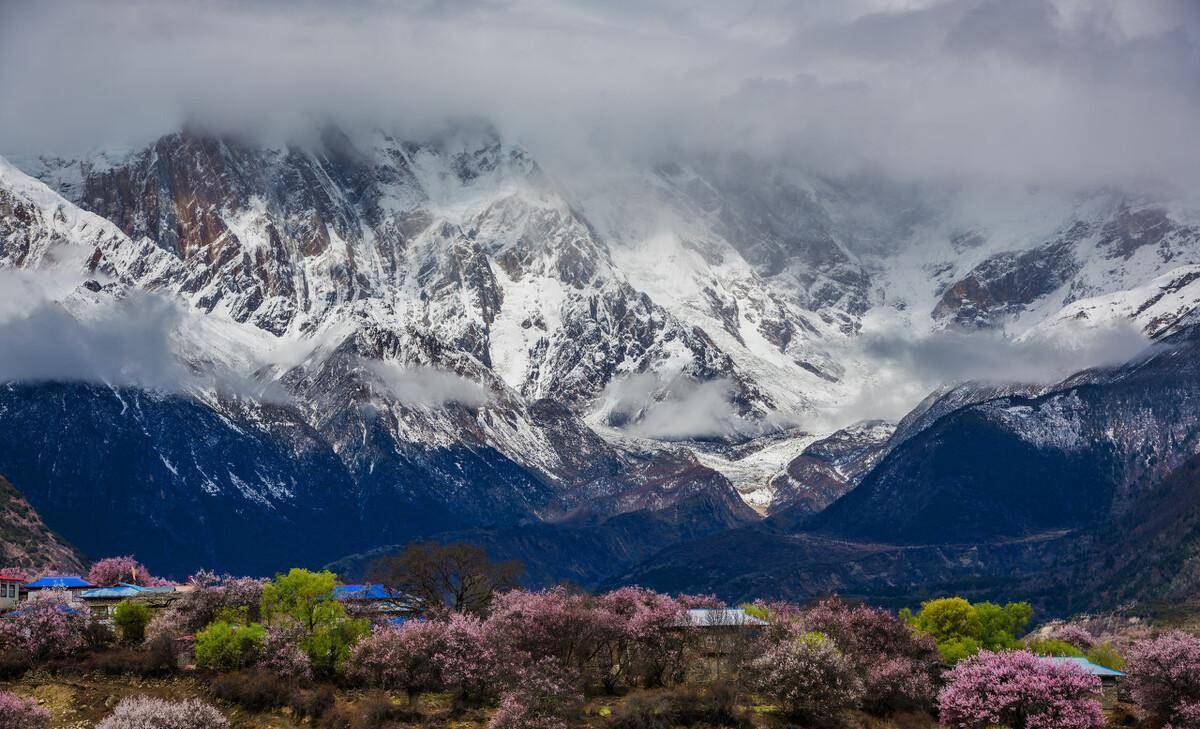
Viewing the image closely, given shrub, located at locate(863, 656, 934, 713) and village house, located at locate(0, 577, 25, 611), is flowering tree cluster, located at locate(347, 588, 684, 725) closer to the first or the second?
shrub, located at locate(863, 656, 934, 713)

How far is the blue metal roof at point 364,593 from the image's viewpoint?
170 meters

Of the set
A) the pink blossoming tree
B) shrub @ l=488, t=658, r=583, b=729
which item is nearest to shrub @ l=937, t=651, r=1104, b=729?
shrub @ l=488, t=658, r=583, b=729

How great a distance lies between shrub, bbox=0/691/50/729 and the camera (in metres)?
111

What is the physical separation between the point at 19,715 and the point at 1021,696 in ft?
254

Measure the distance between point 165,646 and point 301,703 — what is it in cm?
1535

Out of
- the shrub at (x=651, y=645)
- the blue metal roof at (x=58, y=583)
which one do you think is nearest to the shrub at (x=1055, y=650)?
the shrub at (x=651, y=645)

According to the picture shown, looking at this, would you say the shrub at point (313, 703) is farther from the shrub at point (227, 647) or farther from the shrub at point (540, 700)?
the shrub at point (540, 700)

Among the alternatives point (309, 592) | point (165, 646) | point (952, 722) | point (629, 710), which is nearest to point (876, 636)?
point (952, 722)

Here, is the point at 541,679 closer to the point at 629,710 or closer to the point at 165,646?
the point at 629,710

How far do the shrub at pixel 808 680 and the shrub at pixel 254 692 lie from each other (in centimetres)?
4047

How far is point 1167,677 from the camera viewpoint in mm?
137750

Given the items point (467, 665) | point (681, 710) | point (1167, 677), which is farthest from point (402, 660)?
point (1167, 677)

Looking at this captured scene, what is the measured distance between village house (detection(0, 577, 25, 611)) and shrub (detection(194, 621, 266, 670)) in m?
33.2

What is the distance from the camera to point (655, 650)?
14825 cm
